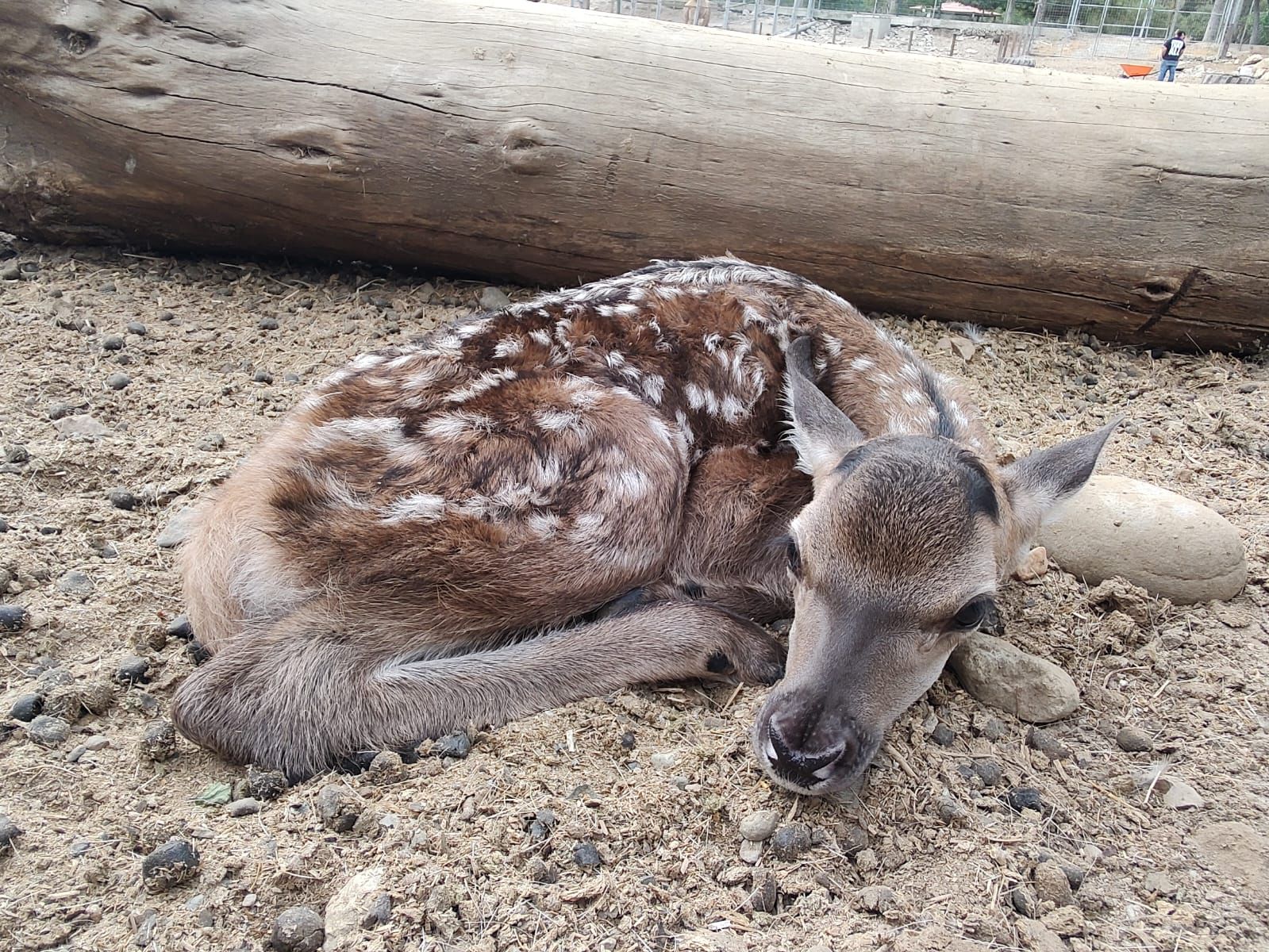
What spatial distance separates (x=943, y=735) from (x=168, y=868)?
8.06 feet

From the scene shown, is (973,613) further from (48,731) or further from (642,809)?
(48,731)

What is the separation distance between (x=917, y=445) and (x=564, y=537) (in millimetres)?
Result: 1368

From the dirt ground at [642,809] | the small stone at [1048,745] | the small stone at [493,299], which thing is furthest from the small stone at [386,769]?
the small stone at [493,299]

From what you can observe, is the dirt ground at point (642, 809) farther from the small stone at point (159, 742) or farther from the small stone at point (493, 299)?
the small stone at point (493, 299)

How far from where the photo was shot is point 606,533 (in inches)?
150

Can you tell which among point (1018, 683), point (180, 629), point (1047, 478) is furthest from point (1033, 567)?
point (180, 629)

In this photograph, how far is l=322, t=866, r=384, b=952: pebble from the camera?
2.49 m

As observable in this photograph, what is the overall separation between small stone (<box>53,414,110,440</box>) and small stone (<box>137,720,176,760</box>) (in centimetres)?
202

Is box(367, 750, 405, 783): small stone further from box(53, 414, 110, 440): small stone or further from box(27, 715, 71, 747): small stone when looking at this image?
box(53, 414, 110, 440): small stone

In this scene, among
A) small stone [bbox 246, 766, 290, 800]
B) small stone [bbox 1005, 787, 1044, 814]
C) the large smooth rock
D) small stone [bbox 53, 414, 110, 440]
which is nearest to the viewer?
small stone [bbox 1005, 787, 1044, 814]

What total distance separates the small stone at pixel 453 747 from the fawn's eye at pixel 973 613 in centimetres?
169

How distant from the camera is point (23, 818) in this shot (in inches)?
114

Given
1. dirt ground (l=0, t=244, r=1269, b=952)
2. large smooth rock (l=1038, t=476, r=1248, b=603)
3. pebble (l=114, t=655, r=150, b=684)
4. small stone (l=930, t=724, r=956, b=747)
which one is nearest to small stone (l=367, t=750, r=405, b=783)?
dirt ground (l=0, t=244, r=1269, b=952)

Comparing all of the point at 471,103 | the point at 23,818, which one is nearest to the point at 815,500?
the point at 23,818
